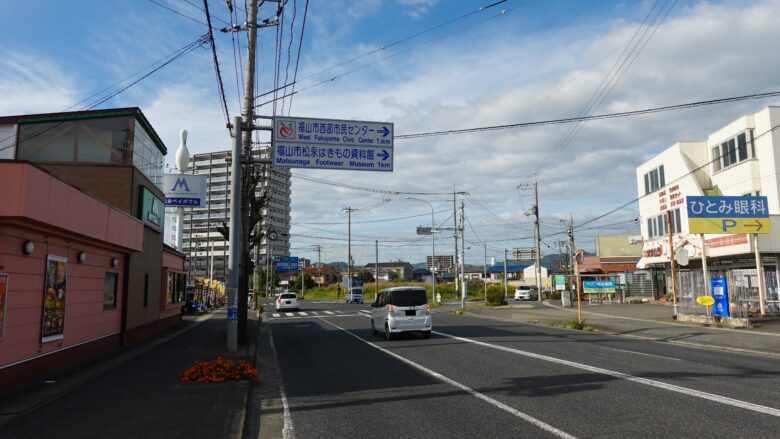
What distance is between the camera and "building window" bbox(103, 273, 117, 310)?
1505 cm

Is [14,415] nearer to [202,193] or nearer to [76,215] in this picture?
[76,215]

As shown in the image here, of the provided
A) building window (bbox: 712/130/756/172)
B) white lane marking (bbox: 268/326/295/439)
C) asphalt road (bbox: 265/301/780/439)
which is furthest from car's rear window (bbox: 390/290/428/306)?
building window (bbox: 712/130/756/172)

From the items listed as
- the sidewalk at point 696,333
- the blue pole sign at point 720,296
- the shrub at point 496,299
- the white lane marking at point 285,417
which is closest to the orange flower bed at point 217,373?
the white lane marking at point 285,417

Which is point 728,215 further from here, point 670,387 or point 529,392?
point 529,392

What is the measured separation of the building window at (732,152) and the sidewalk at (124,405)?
101 feet

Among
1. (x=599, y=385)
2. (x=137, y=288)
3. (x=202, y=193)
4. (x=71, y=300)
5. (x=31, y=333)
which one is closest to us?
(x=599, y=385)

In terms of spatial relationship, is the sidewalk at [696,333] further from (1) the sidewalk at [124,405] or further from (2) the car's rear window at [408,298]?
(1) the sidewalk at [124,405]

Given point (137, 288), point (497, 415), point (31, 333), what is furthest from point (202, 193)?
point (497, 415)

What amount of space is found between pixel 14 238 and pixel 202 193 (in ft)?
83.3

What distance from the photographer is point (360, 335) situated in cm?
2039

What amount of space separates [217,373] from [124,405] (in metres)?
2.28

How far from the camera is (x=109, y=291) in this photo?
15492 millimetres

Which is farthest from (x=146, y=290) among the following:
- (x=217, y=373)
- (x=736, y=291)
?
(x=736, y=291)

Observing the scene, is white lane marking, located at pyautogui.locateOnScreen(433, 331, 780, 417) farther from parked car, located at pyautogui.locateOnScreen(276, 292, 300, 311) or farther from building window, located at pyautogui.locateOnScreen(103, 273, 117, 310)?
parked car, located at pyautogui.locateOnScreen(276, 292, 300, 311)
